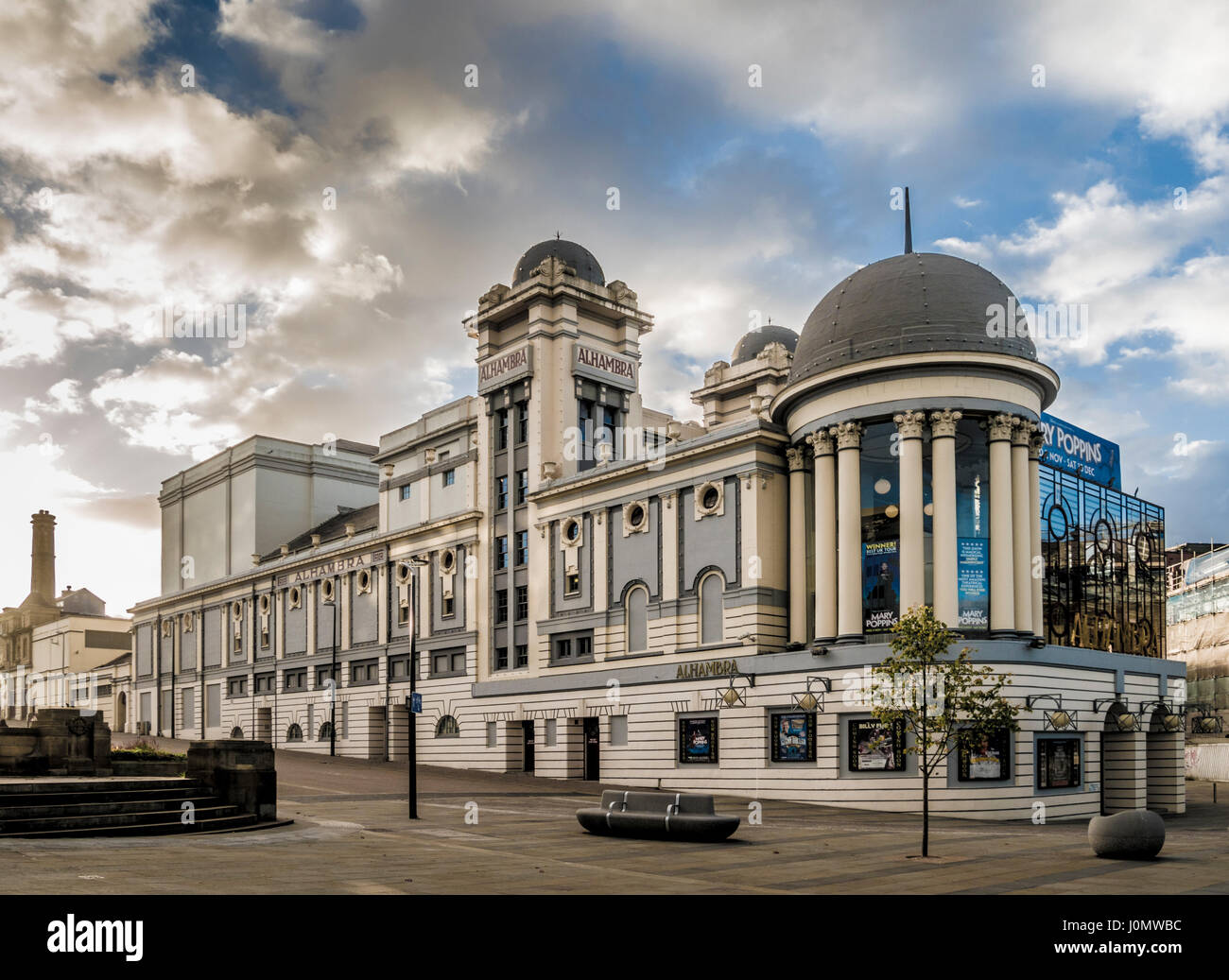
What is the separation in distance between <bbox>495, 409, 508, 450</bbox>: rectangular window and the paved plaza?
97.0 feet

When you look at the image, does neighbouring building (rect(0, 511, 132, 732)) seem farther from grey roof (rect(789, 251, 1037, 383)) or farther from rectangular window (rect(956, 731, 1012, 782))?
rectangular window (rect(956, 731, 1012, 782))

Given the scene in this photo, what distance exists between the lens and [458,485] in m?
64.2

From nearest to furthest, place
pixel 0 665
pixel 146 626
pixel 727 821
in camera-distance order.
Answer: pixel 727 821, pixel 146 626, pixel 0 665

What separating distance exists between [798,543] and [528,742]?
65.9ft

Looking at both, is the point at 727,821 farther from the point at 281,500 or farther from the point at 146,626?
the point at 146,626

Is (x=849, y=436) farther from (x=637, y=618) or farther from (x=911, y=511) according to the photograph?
(x=637, y=618)

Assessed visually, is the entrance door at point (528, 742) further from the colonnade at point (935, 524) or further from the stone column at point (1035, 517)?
the stone column at point (1035, 517)

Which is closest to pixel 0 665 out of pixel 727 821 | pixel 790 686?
pixel 790 686

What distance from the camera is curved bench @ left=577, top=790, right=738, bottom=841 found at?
2486 cm

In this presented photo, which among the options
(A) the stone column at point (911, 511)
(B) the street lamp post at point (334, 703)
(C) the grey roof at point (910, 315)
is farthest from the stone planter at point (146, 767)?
(B) the street lamp post at point (334, 703)

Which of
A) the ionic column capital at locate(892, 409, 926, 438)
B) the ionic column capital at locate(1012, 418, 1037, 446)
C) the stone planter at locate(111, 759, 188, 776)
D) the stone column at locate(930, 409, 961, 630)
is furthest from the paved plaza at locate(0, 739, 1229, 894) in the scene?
the ionic column capital at locate(1012, 418, 1037, 446)

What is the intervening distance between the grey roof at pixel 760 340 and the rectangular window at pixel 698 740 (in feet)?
113

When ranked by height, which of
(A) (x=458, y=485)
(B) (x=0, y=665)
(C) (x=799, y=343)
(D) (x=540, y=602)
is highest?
(C) (x=799, y=343)

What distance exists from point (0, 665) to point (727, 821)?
143853 millimetres
